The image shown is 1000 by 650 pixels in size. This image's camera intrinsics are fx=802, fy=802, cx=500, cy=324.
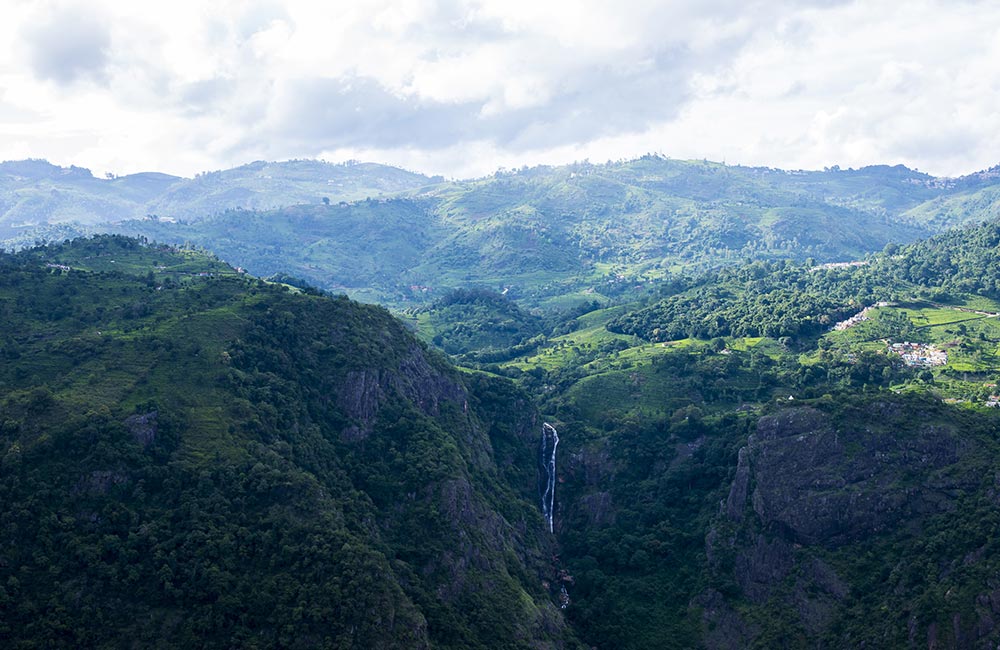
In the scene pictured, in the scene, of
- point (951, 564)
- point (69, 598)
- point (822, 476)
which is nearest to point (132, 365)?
point (69, 598)

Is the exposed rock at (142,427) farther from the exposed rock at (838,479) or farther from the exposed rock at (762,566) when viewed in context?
the exposed rock at (838,479)

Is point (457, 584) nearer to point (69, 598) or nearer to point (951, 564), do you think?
point (69, 598)

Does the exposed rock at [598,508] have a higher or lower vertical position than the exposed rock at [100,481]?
lower

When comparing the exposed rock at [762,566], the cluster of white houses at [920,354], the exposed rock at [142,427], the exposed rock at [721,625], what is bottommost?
the exposed rock at [721,625]

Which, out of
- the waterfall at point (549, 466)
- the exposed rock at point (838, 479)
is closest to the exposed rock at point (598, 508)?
the waterfall at point (549, 466)

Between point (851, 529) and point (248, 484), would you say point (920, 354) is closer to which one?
point (851, 529)

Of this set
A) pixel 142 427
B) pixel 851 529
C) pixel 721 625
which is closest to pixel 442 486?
pixel 142 427
